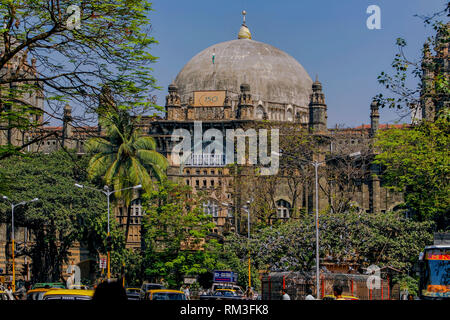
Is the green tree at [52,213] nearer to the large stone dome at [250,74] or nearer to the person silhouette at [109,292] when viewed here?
the large stone dome at [250,74]

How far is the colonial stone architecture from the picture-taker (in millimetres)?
59803

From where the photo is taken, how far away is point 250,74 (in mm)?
78438

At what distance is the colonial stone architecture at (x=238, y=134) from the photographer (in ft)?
196

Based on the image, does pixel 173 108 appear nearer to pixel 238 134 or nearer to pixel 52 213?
pixel 238 134

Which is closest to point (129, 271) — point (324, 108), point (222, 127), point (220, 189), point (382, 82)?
point (220, 189)

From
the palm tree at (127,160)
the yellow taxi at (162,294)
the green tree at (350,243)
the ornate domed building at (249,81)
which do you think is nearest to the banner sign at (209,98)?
the ornate domed building at (249,81)

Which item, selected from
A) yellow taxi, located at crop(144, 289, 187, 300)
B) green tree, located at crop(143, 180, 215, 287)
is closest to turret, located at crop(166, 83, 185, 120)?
green tree, located at crop(143, 180, 215, 287)

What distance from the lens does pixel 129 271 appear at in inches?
2056

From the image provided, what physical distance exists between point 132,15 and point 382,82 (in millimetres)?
7617

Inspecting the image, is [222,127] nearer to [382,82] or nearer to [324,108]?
[324,108]

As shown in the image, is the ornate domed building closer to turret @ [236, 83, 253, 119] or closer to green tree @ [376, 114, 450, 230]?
turret @ [236, 83, 253, 119]

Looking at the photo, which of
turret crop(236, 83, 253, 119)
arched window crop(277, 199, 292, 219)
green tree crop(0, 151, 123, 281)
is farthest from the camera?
turret crop(236, 83, 253, 119)

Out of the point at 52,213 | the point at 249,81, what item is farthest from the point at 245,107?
the point at 52,213

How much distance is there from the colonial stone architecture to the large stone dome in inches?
4.1
